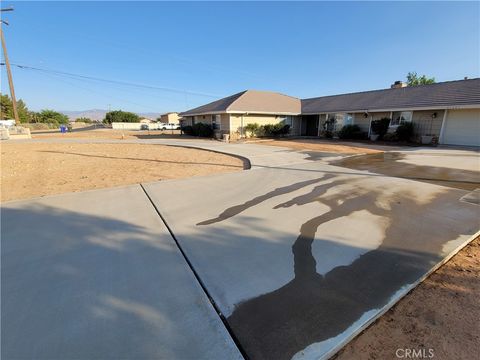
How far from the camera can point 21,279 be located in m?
2.56

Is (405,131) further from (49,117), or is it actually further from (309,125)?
(49,117)

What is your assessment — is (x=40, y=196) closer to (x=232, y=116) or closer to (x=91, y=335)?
(x=91, y=335)

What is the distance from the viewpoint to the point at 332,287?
95.8 inches

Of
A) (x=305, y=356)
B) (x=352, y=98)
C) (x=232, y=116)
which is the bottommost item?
(x=305, y=356)

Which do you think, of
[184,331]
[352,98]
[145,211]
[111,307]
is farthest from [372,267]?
[352,98]

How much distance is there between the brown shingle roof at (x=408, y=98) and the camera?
1508 centimetres

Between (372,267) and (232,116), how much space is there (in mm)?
19224

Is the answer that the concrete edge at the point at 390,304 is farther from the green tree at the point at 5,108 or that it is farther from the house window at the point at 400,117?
the green tree at the point at 5,108

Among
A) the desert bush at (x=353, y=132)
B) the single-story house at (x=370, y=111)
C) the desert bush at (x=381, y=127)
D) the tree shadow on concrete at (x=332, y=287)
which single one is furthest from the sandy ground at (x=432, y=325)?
the desert bush at (x=353, y=132)

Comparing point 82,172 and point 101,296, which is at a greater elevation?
point 82,172

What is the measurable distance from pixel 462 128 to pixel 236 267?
18995mm

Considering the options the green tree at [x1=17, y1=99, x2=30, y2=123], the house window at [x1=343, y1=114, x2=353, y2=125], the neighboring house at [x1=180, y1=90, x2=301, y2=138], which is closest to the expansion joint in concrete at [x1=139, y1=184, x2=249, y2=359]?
the neighboring house at [x1=180, y1=90, x2=301, y2=138]

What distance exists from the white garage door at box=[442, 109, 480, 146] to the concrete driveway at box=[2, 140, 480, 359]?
13.2m

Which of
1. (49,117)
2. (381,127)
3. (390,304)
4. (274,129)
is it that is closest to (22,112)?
(49,117)
